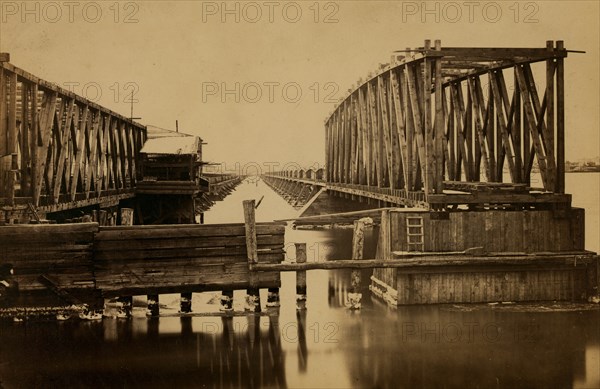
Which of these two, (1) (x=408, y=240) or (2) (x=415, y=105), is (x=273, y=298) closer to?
(1) (x=408, y=240)

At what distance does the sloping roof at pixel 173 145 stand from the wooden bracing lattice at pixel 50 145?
2681 millimetres

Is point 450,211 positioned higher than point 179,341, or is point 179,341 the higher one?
point 450,211

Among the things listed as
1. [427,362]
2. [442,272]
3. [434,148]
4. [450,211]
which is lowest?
[427,362]

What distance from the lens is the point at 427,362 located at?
11.3 meters

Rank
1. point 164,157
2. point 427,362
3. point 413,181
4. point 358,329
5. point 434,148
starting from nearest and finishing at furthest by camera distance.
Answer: point 427,362
point 358,329
point 434,148
point 413,181
point 164,157

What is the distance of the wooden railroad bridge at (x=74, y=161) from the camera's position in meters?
14.6

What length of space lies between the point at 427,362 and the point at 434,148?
6.33 m

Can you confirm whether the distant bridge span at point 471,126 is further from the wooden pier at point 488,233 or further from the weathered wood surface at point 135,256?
the weathered wood surface at point 135,256

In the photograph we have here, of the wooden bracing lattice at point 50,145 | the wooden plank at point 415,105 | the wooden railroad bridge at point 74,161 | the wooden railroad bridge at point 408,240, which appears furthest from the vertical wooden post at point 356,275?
the wooden bracing lattice at point 50,145

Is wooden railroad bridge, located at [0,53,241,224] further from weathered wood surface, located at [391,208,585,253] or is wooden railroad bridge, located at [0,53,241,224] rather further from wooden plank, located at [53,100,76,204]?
weathered wood surface, located at [391,208,585,253]

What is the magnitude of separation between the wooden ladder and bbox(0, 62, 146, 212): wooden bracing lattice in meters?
8.82

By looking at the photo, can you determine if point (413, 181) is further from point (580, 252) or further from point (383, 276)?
point (580, 252)

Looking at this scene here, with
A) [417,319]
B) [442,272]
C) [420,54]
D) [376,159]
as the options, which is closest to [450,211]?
[442,272]

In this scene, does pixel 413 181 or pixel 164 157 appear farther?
pixel 164 157
